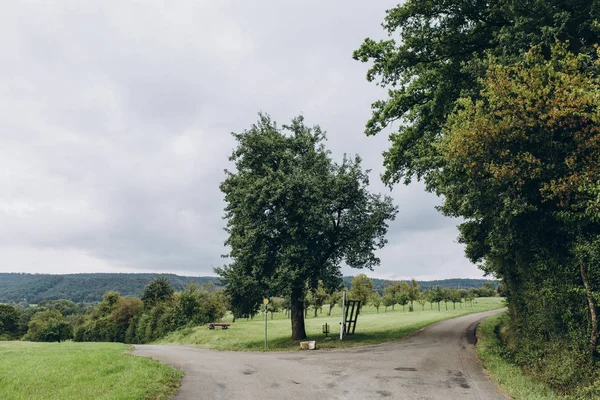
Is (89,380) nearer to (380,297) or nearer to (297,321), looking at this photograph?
(297,321)

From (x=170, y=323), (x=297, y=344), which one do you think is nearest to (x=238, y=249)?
(x=297, y=344)

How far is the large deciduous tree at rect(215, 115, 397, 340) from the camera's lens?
22156 millimetres

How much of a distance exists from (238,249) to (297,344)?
7159 mm

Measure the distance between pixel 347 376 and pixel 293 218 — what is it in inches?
475

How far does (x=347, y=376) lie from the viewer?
467 inches

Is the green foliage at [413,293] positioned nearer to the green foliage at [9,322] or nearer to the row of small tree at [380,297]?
the row of small tree at [380,297]

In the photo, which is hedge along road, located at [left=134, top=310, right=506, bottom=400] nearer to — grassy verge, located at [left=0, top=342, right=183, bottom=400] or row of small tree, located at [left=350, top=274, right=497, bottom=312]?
grassy verge, located at [left=0, top=342, right=183, bottom=400]

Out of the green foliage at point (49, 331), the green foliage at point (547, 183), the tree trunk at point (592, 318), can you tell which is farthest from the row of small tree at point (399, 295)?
the green foliage at point (49, 331)

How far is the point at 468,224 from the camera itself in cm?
2477

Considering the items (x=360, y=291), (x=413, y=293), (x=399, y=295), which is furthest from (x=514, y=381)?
(x=413, y=293)

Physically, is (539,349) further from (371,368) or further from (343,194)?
(343,194)

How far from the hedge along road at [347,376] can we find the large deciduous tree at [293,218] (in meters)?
6.44

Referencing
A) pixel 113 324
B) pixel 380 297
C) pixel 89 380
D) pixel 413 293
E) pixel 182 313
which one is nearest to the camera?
pixel 89 380

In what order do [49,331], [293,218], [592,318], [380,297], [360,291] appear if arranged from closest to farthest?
[592,318]
[293,218]
[360,291]
[49,331]
[380,297]
